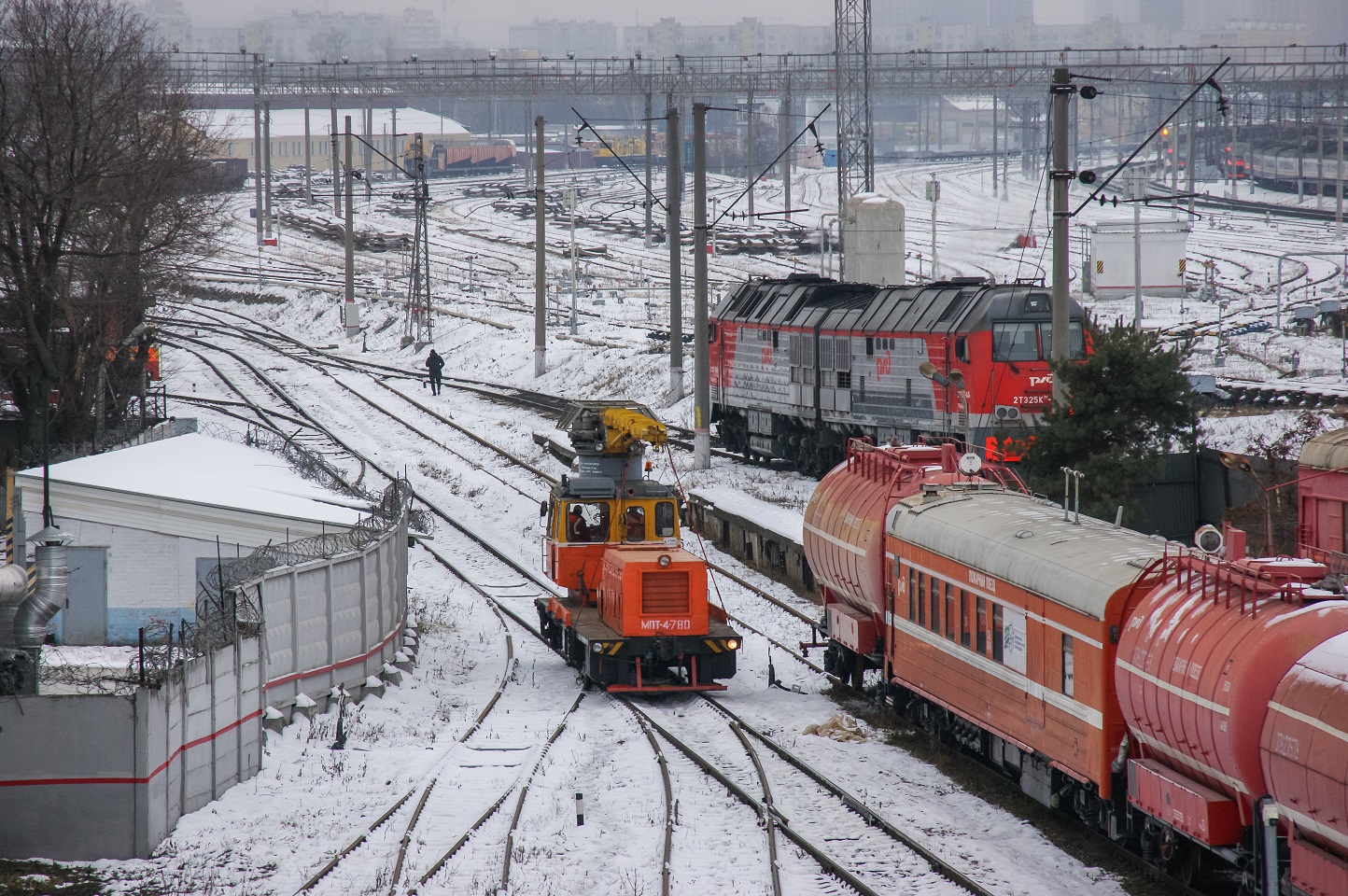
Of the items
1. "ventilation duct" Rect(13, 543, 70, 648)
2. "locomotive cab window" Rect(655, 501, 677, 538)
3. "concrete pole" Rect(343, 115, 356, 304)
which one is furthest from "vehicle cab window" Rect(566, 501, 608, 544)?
"concrete pole" Rect(343, 115, 356, 304)

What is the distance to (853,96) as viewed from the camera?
56.2m

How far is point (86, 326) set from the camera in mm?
37656

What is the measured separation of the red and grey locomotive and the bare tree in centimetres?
1504

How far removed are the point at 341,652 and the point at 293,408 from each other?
29036 millimetres

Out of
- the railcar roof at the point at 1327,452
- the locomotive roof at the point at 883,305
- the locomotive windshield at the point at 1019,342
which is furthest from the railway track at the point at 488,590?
the locomotive windshield at the point at 1019,342

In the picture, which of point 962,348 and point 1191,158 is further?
point 1191,158

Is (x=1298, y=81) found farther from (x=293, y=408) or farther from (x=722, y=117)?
(x=722, y=117)

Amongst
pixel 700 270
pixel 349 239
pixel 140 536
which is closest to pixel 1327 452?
pixel 140 536

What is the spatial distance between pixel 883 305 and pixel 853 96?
2340cm

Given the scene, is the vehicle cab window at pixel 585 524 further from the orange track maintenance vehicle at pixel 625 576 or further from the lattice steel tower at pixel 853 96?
the lattice steel tower at pixel 853 96

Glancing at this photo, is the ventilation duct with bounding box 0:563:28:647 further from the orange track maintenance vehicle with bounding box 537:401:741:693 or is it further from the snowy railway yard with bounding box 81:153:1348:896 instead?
the orange track maintenance vehicle with bounding box 537:401:741:693

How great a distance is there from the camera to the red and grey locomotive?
104 ft

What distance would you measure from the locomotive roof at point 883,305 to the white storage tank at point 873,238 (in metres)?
10.5

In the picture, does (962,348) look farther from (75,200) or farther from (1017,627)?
(75,200)
